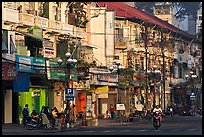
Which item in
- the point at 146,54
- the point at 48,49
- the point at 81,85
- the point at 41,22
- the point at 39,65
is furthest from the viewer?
the point at 146,54

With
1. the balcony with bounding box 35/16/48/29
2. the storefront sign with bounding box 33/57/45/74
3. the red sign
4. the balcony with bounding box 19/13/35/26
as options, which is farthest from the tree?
the red sign

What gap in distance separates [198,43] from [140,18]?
22767 mm

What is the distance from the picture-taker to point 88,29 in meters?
66.2

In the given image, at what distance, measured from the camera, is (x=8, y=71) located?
47.3 meters

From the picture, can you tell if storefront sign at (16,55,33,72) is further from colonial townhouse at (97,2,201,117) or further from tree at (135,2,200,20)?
tree at (135,2,200,20)

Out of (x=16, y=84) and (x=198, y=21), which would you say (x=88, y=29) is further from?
(x=198, y=21)

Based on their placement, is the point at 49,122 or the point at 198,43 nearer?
the point at 49,122

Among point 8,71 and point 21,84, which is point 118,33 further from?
point 8,71

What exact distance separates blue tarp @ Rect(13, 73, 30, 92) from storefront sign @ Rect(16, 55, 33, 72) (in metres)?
0.61

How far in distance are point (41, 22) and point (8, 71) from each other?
25.5 feet

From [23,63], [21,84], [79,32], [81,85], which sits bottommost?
[81,85]

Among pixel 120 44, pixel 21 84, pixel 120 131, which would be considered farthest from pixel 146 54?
pixel 120 131

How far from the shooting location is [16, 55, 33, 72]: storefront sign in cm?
4832

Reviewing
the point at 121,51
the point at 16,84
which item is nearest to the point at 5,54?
the point at 16,84
